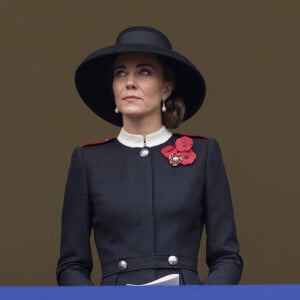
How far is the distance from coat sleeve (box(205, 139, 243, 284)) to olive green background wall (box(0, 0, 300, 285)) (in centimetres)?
96

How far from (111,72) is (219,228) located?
1.60 ft

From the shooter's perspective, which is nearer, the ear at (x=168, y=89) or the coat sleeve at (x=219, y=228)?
the coat sleeve at (x=219, y=228)

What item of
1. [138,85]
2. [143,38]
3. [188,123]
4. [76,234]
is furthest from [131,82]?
[188,123]

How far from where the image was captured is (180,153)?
3.98 m

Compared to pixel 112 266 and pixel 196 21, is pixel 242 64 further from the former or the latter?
pixel 112 266

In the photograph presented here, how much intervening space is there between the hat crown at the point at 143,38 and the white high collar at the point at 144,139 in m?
0.21

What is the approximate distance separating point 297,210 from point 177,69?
980 mm

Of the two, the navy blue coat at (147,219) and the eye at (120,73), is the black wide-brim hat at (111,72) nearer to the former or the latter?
the eye at (120,73)

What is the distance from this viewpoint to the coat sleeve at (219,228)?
12.7ft

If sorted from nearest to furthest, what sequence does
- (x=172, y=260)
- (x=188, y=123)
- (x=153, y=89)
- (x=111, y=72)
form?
(x=172, y=260) < (x=153, y=89) < (x=111, y=72) < (x=188, y=123)

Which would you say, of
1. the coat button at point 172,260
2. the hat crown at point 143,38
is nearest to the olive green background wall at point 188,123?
the hat crown at point 143,38

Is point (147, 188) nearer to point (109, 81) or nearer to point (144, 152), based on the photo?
point (144, 152)

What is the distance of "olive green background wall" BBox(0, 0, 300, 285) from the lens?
16.0 ft

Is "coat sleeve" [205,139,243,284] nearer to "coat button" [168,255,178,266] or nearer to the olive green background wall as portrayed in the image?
"coat button" [168,255,178,266]
